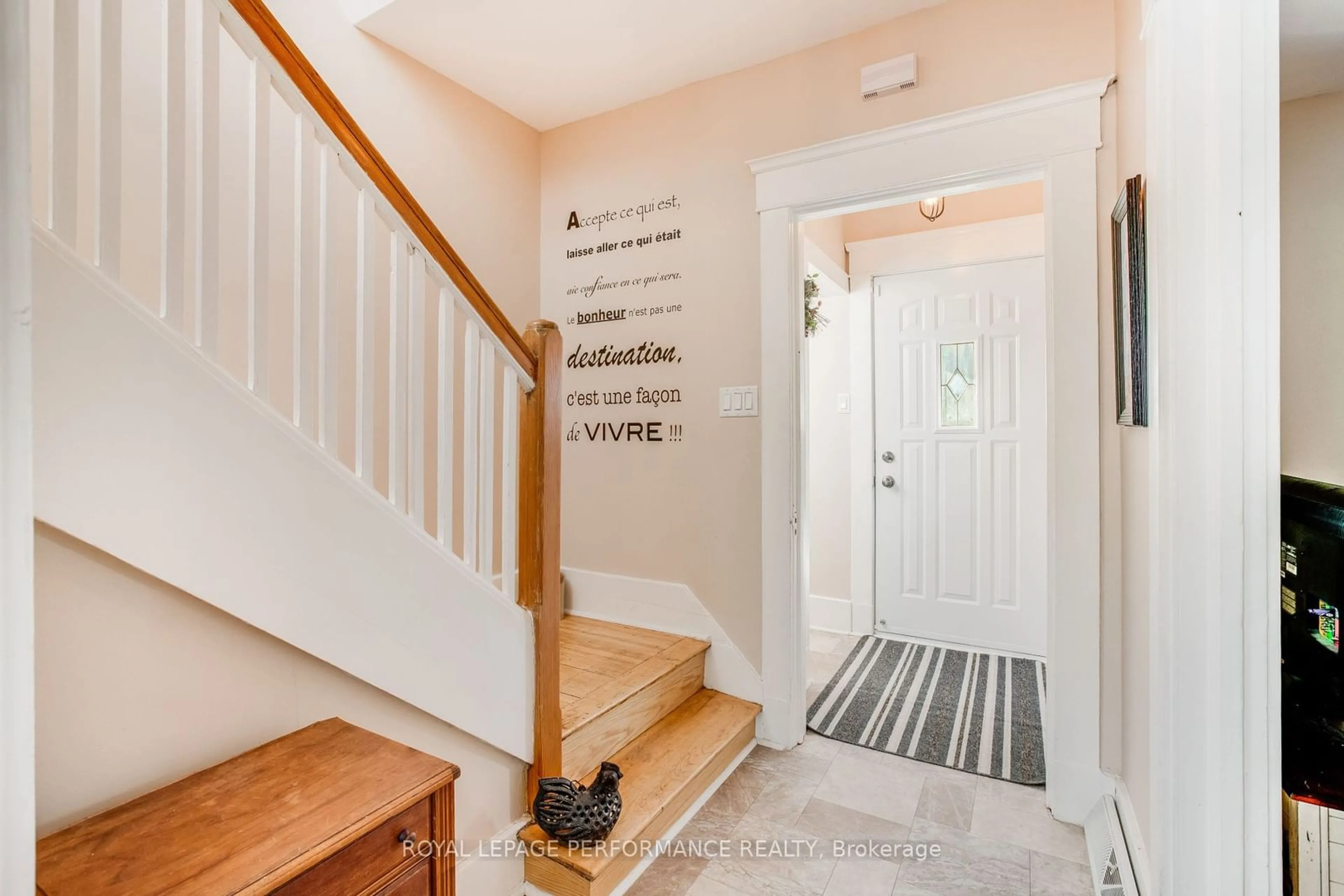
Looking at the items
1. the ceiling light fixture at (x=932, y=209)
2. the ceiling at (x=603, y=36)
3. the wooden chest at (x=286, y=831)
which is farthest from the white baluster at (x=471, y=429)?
the ceiling light fixture at (x=932, y=209)

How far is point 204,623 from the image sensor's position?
1071 millimetres

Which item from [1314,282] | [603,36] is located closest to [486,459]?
[603,36]

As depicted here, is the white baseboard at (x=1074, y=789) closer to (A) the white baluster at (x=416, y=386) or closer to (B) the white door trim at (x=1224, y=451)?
(B) the white door trim at (x=1224, y=451)

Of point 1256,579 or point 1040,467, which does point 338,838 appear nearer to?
point 1256,579

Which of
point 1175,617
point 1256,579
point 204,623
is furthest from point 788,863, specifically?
point 204,623

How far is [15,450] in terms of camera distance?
54 centimetres

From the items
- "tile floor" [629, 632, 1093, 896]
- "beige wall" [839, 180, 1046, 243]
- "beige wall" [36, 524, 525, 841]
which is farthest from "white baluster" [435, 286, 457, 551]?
"beige wall" [839, 180, 1046, 243]

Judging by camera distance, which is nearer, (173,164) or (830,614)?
(173,164)

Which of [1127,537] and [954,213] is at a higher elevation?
[954,213]

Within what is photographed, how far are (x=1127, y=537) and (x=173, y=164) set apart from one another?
237cm

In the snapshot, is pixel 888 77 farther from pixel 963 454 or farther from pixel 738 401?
pixel 963 454

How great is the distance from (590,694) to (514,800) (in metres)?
0.40

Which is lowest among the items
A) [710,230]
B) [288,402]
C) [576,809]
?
[576,809]

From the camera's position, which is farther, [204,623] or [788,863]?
[788,863]
